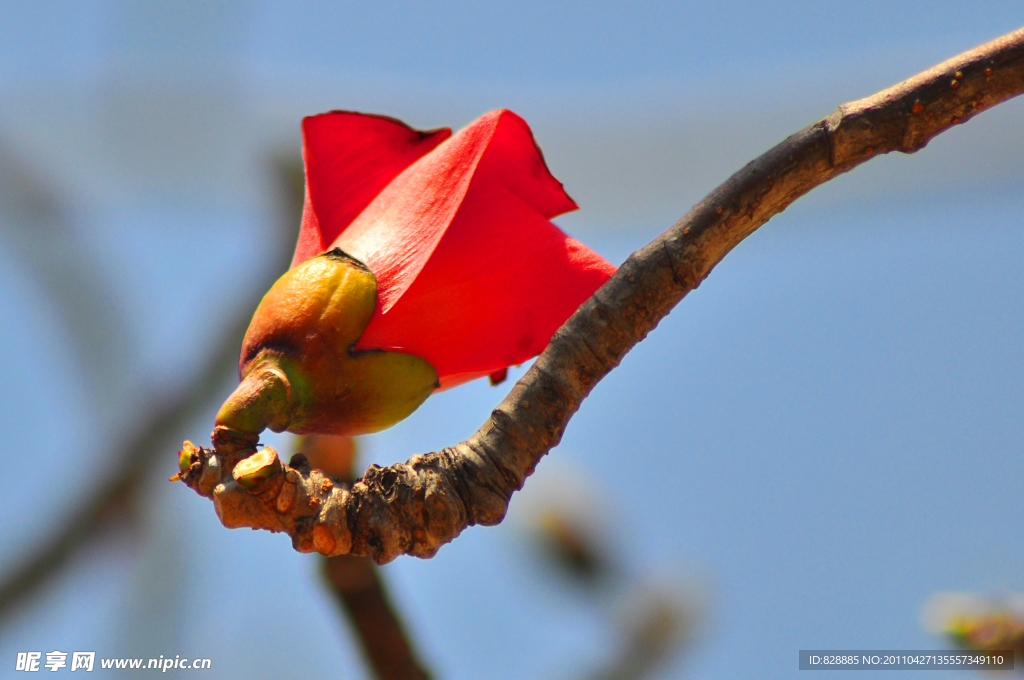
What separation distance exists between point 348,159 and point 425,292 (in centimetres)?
21

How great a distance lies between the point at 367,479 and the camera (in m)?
0.56

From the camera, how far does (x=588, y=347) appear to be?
0.56 meters

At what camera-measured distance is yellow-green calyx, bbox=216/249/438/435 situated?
2.05 feet

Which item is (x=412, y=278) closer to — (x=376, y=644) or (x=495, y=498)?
(x=495, y=498)

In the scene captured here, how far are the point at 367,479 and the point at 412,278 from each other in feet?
0.64

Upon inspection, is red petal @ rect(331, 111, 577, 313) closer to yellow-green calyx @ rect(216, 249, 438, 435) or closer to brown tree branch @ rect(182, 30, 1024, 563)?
yellow-green calyx @ rect(216, 249, 438, 435)

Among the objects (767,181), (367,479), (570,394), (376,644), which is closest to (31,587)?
(376,644)

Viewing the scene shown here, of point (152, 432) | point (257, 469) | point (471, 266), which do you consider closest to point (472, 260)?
point (471, 266)

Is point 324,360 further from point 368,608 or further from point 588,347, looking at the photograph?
point 368,608

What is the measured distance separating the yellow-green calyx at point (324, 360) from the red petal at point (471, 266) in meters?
0.02

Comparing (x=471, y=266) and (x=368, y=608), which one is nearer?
(x=471, y=266)

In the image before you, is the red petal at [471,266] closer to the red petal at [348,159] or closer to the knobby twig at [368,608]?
the red petal at [348,159]

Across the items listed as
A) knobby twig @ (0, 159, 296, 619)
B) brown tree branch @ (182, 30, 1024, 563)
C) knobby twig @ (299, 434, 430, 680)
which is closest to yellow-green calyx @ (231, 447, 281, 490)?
brown tree branch @ (182, 30, 1024, 563)

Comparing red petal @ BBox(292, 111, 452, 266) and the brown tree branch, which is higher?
red petal @ BBox(292, 111, 452, 266)
